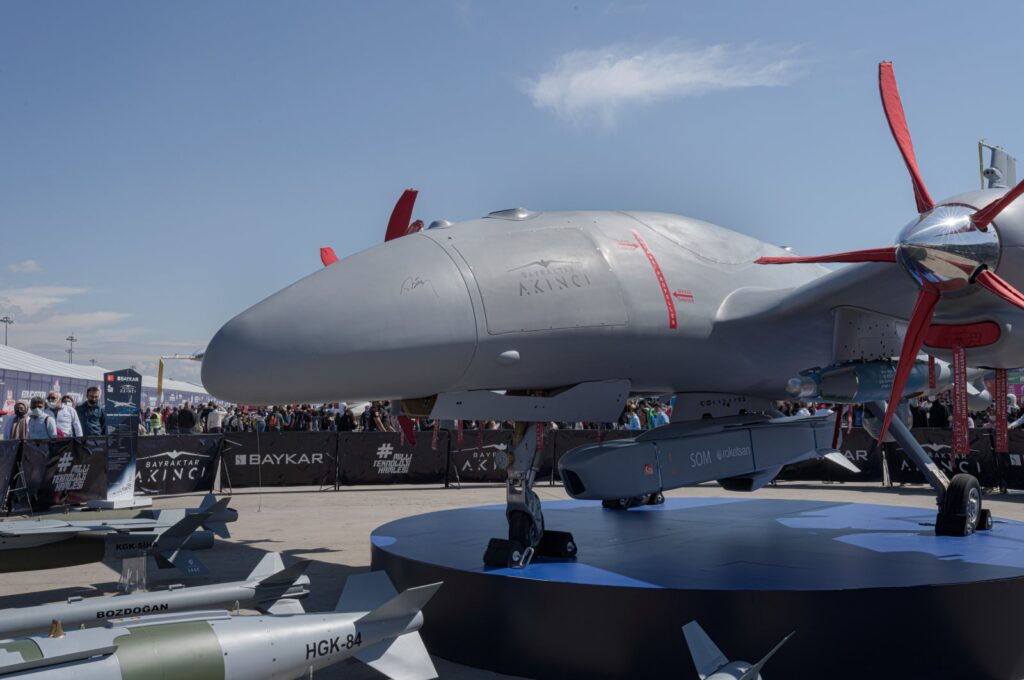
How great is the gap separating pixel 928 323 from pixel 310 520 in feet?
37.7

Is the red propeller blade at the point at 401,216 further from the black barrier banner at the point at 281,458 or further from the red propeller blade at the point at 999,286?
the black barrier banner at the point at 281,458

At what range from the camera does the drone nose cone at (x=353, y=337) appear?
21.5ft

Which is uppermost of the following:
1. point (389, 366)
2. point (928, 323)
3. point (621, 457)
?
point (928, 323)

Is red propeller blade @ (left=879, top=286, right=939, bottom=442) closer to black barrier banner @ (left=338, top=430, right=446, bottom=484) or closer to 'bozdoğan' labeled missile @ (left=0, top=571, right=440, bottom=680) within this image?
'bozdoğan' labeled missile @ (left=0, top=571, right=440, bottom=680)

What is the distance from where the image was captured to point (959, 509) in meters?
9.59

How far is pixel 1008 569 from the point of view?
721cm

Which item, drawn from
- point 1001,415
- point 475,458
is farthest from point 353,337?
point 475,458

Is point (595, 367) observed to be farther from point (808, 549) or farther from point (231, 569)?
point (231, 569)

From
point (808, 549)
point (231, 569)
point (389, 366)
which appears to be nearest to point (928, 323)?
point (808, 549)

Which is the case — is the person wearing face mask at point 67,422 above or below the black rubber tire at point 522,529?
above

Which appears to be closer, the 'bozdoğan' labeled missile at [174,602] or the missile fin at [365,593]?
the 'bozdoğan' labeled missile at [174,602]

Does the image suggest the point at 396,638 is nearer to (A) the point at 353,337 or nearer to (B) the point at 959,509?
(A) the point at 353,337

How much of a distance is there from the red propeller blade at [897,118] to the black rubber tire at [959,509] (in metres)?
3.67

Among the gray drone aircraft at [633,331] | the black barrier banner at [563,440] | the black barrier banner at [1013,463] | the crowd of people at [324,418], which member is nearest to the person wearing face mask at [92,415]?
Answer: the crowd of people at [324,418]
